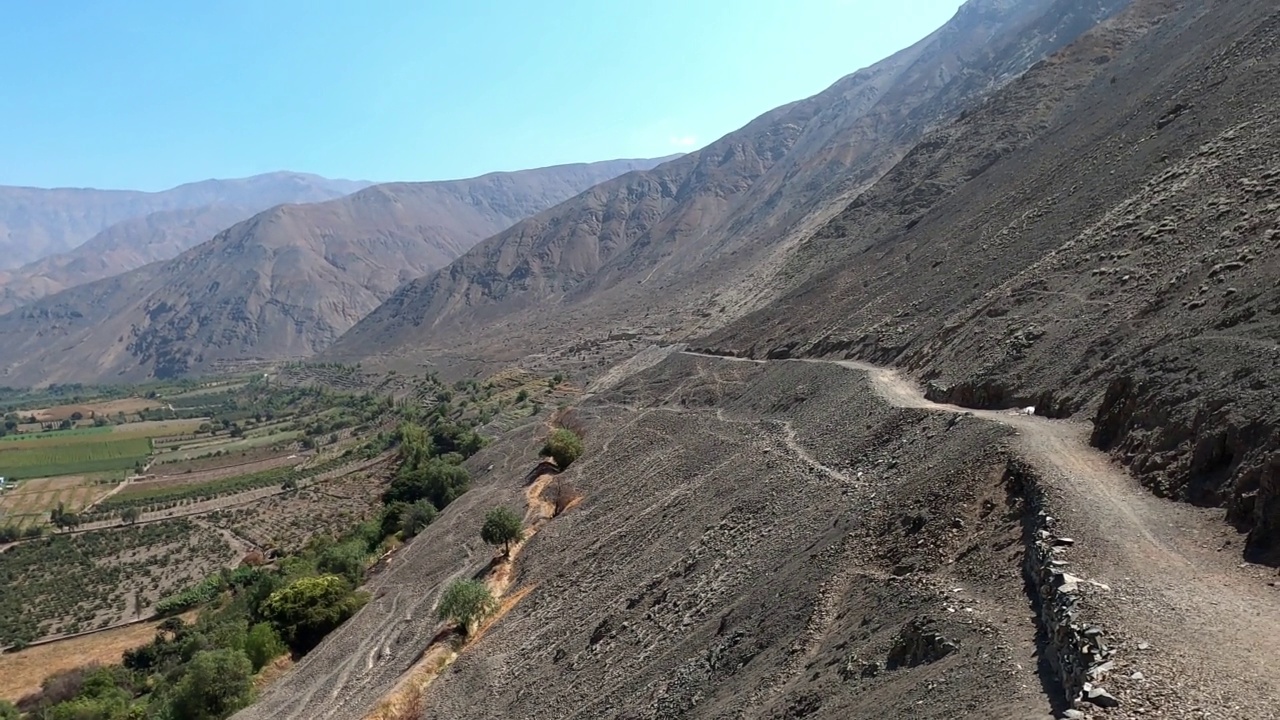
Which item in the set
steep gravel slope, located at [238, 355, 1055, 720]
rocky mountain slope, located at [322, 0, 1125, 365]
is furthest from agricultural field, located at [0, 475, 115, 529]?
steep gravel slope, located at [238, 355, 1055, 720]

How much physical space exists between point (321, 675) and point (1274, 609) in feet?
107

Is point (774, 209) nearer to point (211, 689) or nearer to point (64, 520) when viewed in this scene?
point (64, 520)

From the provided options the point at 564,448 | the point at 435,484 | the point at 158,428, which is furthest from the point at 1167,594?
the point at 158,428

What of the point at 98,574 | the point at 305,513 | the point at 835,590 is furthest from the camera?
the point at 305,513

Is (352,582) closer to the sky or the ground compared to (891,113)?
closer to the ground

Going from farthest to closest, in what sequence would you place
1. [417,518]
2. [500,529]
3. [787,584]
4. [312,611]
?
[417,518] → [312,611] → [500,529] → [787,584]

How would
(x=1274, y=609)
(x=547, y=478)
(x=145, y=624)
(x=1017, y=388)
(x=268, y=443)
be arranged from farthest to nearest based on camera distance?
(x=268, y=443)
(x=145, y=624)
(x=547, y=478)
(x=1017, y=388)
(x=1274, y=609)

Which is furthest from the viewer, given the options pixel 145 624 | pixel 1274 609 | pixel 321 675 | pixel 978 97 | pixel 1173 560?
pixel 978 97

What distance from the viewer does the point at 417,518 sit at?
53.4 metres

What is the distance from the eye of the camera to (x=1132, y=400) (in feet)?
65.3

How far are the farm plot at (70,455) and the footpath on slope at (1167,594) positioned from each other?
139498 mm

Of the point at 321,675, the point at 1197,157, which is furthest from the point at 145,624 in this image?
the point at 1197,157

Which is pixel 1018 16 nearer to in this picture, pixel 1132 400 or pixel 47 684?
pixel 1132 400

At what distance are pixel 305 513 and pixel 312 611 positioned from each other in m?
44.2
